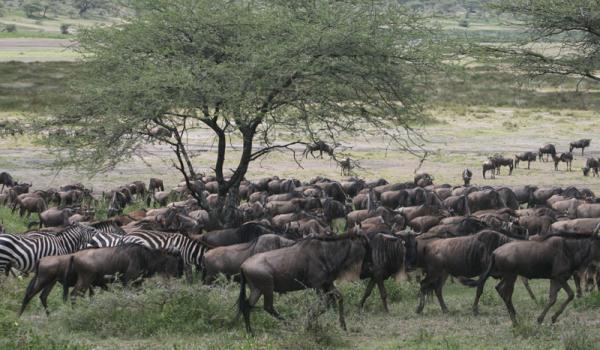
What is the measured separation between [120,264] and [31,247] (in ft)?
7.44

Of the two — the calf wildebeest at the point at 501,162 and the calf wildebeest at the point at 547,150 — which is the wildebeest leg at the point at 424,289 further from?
the calf wildebeest at the point at 547,150

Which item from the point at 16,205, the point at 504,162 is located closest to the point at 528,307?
the point at 16,205

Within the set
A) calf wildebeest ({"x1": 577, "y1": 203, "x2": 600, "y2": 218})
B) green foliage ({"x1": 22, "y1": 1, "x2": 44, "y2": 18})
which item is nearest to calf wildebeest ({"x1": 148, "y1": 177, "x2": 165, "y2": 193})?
calf wildebeest ({"x1": 577, "y1": 203, "x2": 600, "y2": 218})

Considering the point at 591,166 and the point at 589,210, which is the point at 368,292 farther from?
the point at 591,166

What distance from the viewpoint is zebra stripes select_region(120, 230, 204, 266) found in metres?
14.6

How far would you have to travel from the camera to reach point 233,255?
13062 mm

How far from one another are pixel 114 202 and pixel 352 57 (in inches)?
350

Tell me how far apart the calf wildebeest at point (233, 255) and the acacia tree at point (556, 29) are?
8110 millimetres

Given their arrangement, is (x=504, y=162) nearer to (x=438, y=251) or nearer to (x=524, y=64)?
(x=524, y=64)

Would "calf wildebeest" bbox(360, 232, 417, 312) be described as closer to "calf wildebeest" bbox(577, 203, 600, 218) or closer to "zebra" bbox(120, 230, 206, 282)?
"zebra" bbox(120, 230, 206, 282)

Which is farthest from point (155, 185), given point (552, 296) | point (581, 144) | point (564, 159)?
point (552, 296)

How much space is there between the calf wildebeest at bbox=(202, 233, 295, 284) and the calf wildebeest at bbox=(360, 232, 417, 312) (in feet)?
3.75

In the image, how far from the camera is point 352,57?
17297 millimetres

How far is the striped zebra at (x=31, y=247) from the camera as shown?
13922 millimetres
